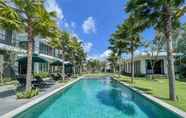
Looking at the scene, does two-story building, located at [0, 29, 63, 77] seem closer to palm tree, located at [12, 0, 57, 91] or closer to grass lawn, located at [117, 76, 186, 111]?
palm tree, located at [12, 0, 57, 91]

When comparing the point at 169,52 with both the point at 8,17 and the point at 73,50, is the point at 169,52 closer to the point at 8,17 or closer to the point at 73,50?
the point at 8,17

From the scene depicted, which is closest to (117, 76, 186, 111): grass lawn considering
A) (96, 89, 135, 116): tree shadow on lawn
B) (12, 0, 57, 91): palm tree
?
(96, 89, 135, 116): tree shadow on lawn

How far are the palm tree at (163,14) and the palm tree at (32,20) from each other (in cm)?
475

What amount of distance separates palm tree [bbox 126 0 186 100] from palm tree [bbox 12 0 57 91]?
475cm

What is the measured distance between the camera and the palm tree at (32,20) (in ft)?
45.7

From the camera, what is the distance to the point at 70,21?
1689 inches

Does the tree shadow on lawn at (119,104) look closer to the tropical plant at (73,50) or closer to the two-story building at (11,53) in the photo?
the two-story building at (11,53)

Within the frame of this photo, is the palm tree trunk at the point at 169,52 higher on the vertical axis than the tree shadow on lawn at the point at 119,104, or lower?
higher

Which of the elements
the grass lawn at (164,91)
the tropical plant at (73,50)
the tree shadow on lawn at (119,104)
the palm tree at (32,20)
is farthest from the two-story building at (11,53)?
the grass lawn at (164,91)

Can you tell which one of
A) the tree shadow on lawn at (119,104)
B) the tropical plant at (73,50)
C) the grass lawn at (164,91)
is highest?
the tropical plant at (73,50)

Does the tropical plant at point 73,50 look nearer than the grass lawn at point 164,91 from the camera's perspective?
No

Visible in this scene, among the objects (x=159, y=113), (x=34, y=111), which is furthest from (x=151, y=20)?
(x=34, y=111)

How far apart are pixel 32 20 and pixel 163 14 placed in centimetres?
743

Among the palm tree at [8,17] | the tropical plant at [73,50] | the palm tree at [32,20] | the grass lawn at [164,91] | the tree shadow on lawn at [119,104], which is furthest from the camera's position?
the tropical plant at [73,50]
